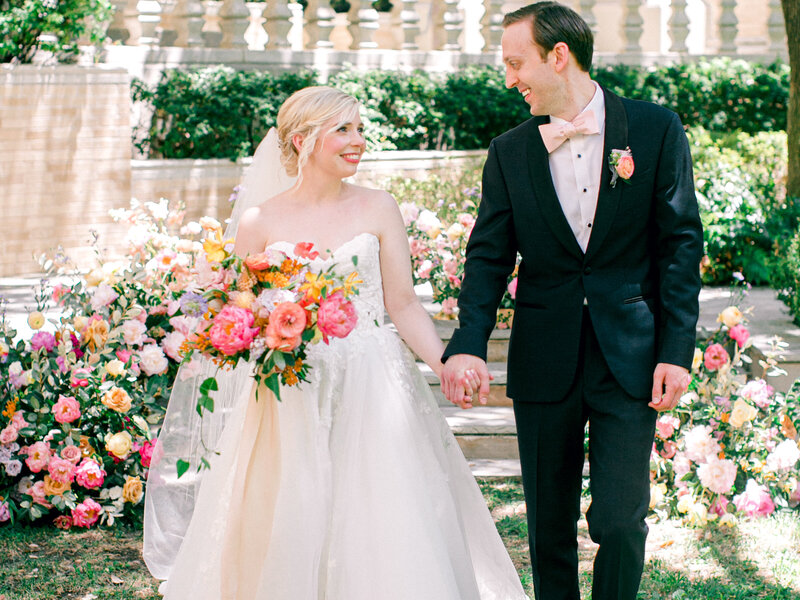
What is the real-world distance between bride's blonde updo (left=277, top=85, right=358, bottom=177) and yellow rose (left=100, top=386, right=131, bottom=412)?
1.94 meters

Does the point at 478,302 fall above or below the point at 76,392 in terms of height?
above

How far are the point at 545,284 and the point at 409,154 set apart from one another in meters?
10.1

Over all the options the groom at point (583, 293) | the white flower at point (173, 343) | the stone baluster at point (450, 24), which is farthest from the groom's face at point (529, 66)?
the stone baluster at point (450, 24)

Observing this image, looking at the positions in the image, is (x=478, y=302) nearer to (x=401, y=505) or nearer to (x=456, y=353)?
(x=456, y=353)

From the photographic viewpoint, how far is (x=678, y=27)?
740 inches

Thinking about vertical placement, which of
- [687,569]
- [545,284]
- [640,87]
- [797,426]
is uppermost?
[640,87]

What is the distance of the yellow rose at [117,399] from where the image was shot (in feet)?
19.0

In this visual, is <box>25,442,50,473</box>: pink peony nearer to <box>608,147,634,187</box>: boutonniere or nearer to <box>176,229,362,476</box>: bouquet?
<box>176,229,362,476</box>: bouquet

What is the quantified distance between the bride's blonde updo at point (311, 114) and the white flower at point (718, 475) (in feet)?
8.86

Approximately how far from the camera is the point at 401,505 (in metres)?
4.11

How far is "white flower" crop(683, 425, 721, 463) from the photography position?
5.81 meters

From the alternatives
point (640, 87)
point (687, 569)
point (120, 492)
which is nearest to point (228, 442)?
point (120, 492)

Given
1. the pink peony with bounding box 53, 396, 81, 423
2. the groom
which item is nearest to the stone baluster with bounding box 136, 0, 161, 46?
the pink peony with bounding box 53, 396, 81, 423

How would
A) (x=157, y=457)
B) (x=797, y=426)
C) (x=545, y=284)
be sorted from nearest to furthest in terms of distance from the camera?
(x=545, y=284)
(x=157, y=457)
(x=797, y=426)
